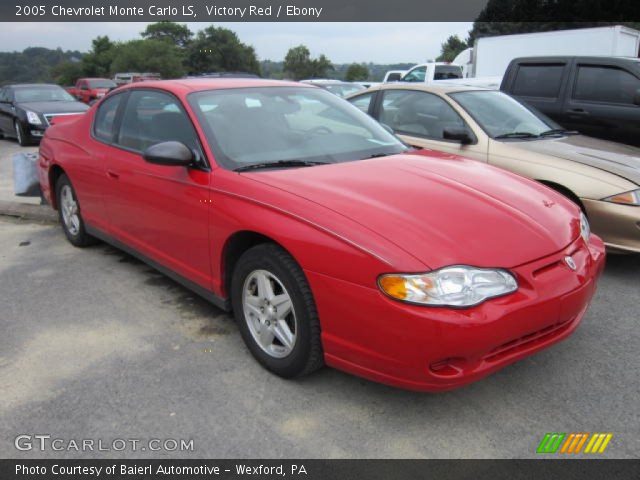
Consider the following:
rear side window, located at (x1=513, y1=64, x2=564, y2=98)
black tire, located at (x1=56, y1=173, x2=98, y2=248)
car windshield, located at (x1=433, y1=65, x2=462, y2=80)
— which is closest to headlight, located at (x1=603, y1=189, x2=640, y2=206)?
rear side window, located at (x1=513, y1=64, x2=564, y2=98)

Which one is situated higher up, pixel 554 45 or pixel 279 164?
pixel 554 45

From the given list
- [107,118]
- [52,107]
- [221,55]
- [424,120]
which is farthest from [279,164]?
[221,55]

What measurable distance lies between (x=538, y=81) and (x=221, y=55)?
73849mm

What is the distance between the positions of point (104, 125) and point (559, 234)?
3.48m

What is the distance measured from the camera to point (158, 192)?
357cm

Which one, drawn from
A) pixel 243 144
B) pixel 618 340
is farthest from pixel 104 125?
pixel 618 340

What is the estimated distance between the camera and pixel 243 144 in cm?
331

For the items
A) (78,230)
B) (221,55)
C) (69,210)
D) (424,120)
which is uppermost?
(221,55)

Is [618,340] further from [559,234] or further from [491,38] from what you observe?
[491,38]

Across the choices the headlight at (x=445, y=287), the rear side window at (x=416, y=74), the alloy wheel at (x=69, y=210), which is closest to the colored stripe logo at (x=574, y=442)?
the headlight at (x=445, y=287)

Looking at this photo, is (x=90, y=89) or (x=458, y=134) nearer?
(x=458, y=134)

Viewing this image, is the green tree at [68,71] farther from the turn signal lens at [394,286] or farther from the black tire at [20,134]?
the turn signal lens at [394,286]
